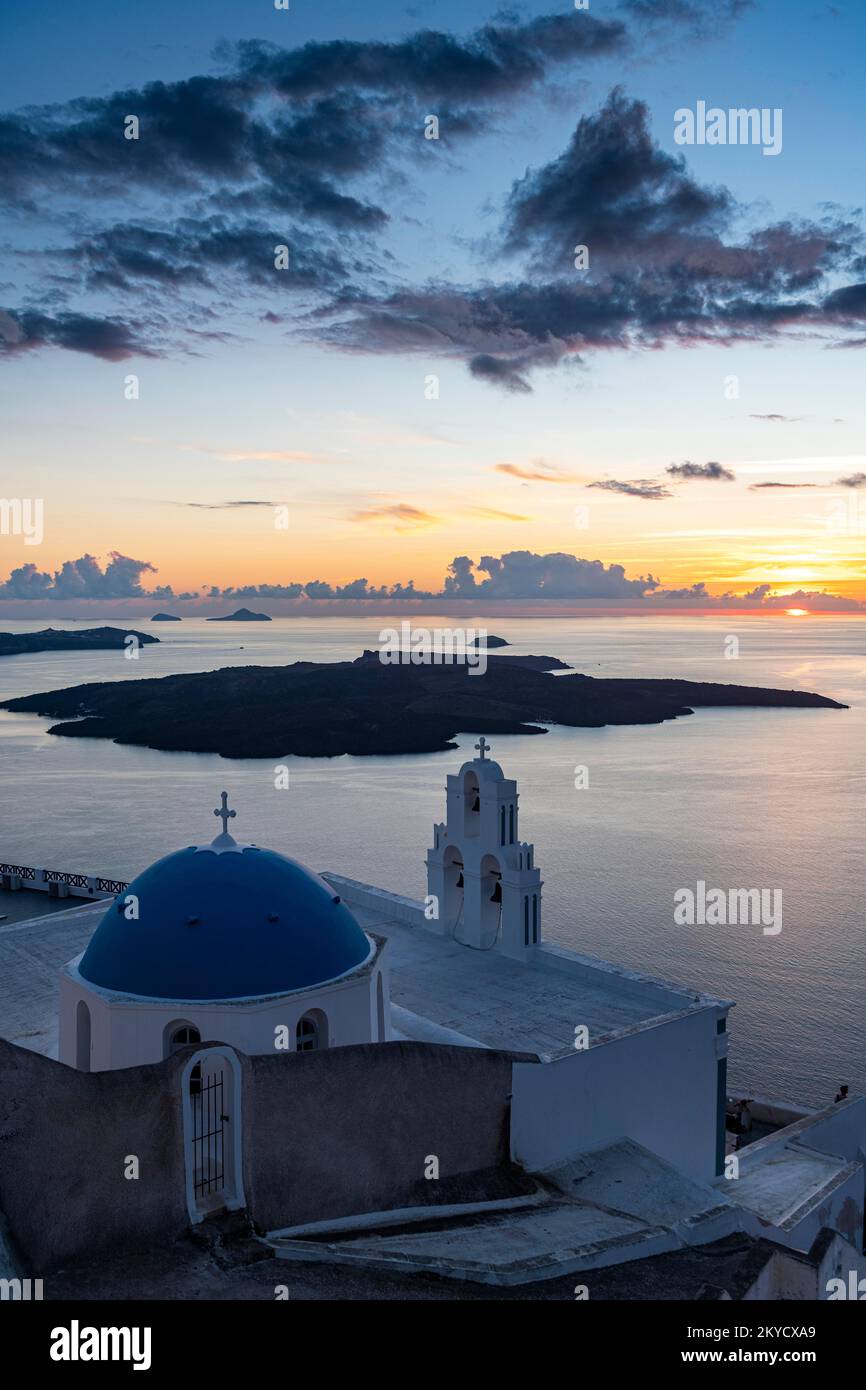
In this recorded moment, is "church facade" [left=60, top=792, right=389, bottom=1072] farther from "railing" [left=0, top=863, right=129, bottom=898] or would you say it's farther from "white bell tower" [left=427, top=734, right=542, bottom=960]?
"railing" [left=0, top=863, right=129, bottom=898]

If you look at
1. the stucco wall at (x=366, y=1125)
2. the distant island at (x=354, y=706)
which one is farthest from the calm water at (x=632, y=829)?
the stucco wall at (x=366, y=1125)

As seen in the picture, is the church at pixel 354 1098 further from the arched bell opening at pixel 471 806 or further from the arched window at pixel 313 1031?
the arched bell opening at pixel 471 806

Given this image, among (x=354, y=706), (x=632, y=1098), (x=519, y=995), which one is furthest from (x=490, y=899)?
(x=354, y=706)

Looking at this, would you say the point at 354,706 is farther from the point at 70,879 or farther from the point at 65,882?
the point at 65,882

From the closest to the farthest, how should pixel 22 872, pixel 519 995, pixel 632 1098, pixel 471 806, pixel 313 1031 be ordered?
pixel 313 1031 < pixel 632 1098 < pixel 519 995 < pixel 471 806 < pixel 22 872

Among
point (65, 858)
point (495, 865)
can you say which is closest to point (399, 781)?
point (65, 858)

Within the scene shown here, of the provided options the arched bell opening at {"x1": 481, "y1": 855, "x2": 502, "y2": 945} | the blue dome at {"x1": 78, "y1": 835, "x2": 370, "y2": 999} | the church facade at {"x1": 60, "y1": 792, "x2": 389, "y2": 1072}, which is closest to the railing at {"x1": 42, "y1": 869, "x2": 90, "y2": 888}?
the arched bell opening at {"x1": 481, "y1": 855, "x2": 502, "y2": 945}
